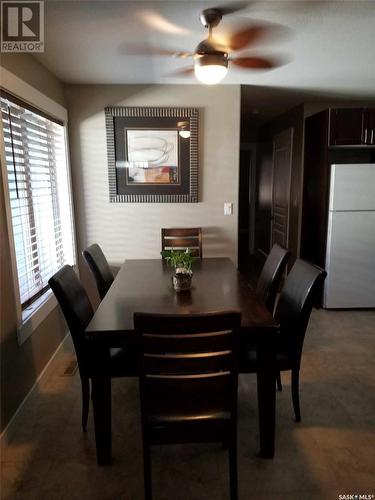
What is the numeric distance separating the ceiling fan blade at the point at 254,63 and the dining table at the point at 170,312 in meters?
1.67

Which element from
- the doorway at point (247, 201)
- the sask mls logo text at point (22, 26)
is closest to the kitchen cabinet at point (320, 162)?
the doorway at point (247, 201)

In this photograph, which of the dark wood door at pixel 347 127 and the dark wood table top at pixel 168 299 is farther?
the dark wood door at pixel 347 127

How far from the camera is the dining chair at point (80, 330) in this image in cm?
170

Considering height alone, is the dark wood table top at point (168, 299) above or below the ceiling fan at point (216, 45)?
below

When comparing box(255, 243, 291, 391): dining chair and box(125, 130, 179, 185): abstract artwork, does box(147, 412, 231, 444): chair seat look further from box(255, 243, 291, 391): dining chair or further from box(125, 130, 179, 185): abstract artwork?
box(125, 130, 179, 185): abstract artwork

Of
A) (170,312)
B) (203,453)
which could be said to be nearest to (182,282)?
(170,312)

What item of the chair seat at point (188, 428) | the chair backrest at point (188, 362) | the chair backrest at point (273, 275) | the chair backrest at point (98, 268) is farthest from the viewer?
the chair backrest at point (98, 268)

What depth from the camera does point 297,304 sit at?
1876 millimetres

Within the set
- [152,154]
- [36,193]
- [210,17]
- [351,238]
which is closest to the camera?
[210,17]

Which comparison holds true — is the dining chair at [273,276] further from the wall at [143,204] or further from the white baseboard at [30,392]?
the white baseboard at [30,392]

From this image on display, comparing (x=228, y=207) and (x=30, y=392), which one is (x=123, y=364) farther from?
(x=228, y=207)

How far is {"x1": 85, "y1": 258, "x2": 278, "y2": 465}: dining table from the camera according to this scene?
1.53 m

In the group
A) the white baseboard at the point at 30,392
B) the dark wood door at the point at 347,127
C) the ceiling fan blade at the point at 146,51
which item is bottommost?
the white baseboard at the point at 30,392

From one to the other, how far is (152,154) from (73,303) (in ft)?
6.47
